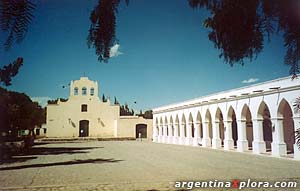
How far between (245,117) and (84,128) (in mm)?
28637

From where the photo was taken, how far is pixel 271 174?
10.8 m

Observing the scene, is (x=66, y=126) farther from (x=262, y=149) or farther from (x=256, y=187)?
(x=256, y=187)

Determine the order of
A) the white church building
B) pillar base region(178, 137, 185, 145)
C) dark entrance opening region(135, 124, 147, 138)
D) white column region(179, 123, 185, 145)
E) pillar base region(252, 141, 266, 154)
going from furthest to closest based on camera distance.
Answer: dark entrance opening region(135, 124, 147, 138)
white column region(179, 123, 185, 145)
pillar base region(178, 137, 185, 145)
pillar base region(252, 141, 266, 154)
the white church building

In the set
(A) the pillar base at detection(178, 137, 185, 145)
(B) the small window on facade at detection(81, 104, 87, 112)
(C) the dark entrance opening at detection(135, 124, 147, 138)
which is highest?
(B) the small window on facade at detection(81, 104, 87, 112)

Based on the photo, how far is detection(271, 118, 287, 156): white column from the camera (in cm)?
1784

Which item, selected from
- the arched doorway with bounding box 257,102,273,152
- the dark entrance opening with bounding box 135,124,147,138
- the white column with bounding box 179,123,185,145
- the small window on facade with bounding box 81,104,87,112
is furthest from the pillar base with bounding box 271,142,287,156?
the small window on facade with bounding box 81,104,87,112

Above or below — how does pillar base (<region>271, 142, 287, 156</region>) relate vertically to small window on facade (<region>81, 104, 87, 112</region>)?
below

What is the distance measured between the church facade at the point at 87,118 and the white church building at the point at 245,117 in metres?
9.66

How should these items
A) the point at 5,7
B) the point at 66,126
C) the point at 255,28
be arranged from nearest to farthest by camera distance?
the point at 5,7, the point at 255,28, the point at 66,126

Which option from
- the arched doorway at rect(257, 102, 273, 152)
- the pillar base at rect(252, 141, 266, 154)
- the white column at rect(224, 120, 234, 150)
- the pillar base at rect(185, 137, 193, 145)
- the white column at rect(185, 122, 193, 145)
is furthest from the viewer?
the white column at rect(185, 122, 193, 145)

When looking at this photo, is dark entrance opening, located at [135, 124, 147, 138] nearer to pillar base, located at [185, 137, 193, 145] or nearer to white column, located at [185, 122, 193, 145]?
pillar base, located at [185, 137, 193, 145]

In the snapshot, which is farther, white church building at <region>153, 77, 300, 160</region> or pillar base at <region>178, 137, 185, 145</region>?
pillar base at <region>178, 137, 185, 145</region>

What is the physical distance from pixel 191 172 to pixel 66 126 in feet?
114

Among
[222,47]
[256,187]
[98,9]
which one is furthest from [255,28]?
[256,187]
